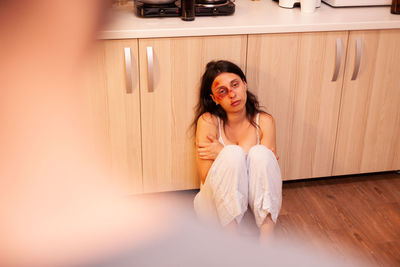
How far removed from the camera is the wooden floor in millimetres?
2002

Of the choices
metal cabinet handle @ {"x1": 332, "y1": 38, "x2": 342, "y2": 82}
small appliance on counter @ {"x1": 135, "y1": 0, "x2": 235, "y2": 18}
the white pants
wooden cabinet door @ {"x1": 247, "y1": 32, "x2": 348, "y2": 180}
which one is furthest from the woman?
metal cabinet handle @ {"x1": 332, "y1": 38, "x2": 342, "y2": 82}

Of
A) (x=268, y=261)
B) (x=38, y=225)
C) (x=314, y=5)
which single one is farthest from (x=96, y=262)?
(x=314, y=5)

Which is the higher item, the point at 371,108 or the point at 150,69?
the point at 150,69

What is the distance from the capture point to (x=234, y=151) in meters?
1.86

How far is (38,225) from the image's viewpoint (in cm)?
40

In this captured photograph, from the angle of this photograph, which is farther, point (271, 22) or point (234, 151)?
point (271, 22)

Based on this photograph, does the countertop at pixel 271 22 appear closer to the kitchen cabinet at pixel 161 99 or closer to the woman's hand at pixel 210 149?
the kitchen cabinet at pixel 161 99

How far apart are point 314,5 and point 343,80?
37 cm

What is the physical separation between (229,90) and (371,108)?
0.77 metres

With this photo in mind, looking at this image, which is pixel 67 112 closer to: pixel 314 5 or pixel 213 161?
pixel 213 161

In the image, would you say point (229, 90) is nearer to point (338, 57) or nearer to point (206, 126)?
point (206, 126)

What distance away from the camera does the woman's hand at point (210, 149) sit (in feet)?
6.66

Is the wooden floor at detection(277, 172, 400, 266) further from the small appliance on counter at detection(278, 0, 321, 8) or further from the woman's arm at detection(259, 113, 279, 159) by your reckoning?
the small appliance on counter at detection(278, 0, 321, 8)

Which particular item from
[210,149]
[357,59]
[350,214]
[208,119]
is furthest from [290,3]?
[350,214]
